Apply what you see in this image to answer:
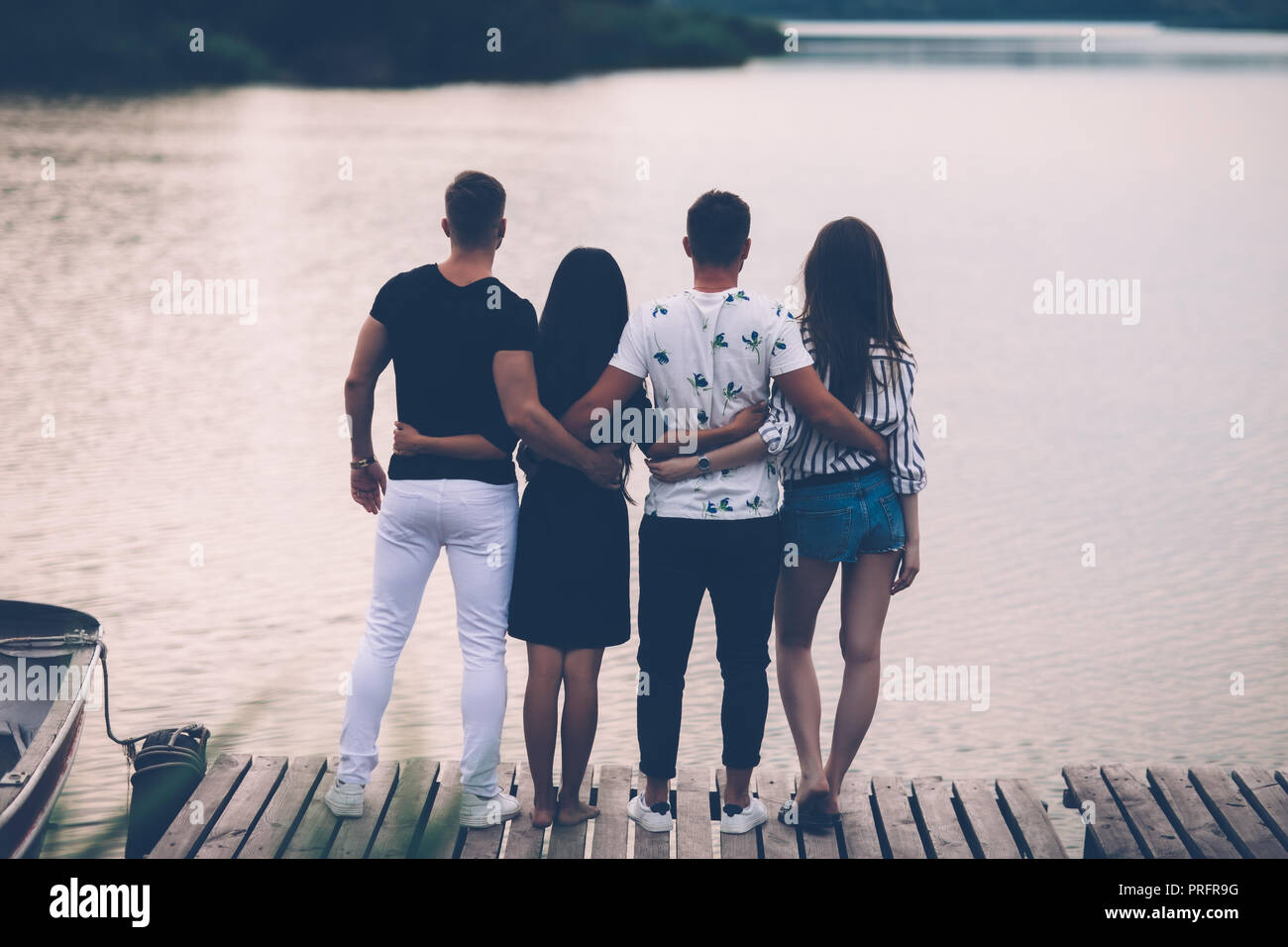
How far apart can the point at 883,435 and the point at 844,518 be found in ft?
Answer: 0.67

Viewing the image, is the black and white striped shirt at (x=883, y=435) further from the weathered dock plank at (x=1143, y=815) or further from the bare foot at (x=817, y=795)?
the weathered dock plank at (x=1143, y=815)

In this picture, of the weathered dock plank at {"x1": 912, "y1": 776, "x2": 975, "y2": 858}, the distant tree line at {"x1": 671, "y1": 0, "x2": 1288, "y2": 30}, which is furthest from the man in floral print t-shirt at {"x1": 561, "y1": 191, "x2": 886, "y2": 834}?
the distant tree line at {"x1": 671, "y1": 0, "x2": 1288, "y2": 30}

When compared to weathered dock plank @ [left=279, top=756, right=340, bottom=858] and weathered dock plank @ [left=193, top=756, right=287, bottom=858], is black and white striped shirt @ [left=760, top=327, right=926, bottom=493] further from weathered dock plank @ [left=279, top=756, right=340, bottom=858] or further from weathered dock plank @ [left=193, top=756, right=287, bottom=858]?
weathered dock plank @ [left=193, top=756, right=287, bottom=858]

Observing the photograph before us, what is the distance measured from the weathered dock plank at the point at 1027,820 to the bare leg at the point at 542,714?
1030mm

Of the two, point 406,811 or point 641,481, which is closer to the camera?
point 406,811

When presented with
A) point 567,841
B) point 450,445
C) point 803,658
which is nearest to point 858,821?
point 803,658

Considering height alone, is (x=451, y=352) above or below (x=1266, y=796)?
above

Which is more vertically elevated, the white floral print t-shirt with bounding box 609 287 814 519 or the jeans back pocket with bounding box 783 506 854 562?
the white floral print t-shirt with bounding box 609 287 814 519

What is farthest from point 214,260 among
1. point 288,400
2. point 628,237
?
point 288,400

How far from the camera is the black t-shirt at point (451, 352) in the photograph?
310cm

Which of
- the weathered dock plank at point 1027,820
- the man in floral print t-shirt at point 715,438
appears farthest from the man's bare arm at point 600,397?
the weathered dock plank at point 1027,820

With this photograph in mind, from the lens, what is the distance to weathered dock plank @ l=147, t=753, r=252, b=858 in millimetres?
3195

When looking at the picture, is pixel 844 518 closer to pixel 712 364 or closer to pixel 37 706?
pixel 712 364

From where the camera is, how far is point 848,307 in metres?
3.20
